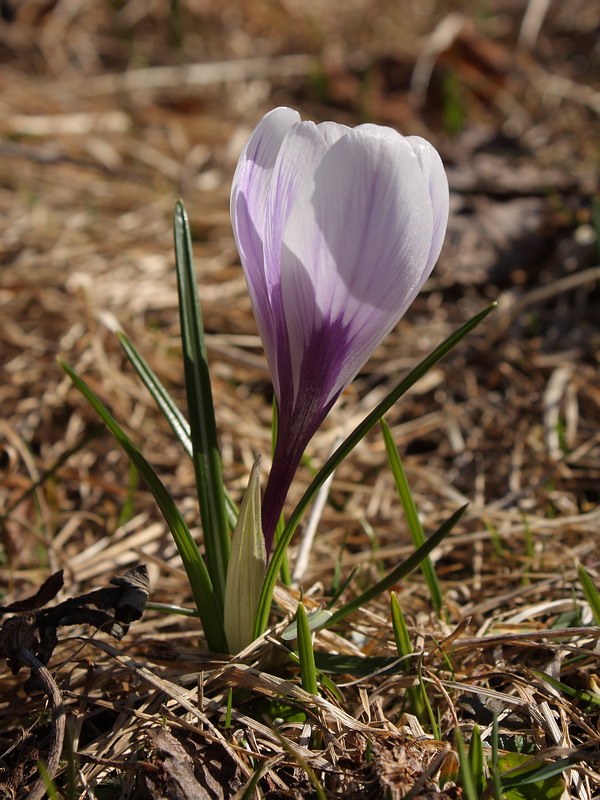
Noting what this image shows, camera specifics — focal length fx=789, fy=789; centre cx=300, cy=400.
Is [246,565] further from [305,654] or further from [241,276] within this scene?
[241,276]

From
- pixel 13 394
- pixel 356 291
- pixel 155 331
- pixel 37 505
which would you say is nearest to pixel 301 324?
pixel 356 291

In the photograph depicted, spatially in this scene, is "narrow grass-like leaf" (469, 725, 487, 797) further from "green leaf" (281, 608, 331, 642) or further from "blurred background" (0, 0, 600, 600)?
"blurred background" (0, 0, 600, 600)

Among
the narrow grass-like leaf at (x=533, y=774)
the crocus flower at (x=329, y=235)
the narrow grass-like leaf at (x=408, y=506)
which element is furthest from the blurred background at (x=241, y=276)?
the crocus flower at (x=329, y=235)

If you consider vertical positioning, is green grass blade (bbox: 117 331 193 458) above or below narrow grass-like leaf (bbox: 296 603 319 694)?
above

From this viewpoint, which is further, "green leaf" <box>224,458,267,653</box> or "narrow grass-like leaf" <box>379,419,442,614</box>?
"narrow grass-like leaf" <box>379,419,442,614</box>

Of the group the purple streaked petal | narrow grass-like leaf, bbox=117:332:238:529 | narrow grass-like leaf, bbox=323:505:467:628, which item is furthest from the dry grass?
the purple streaked petal

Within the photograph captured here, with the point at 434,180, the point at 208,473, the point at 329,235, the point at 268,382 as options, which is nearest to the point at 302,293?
the point at 329,235

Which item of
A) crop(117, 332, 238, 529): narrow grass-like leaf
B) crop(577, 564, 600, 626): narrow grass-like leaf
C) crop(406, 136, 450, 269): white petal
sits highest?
crop(406, 136, 450, 269): white petal
